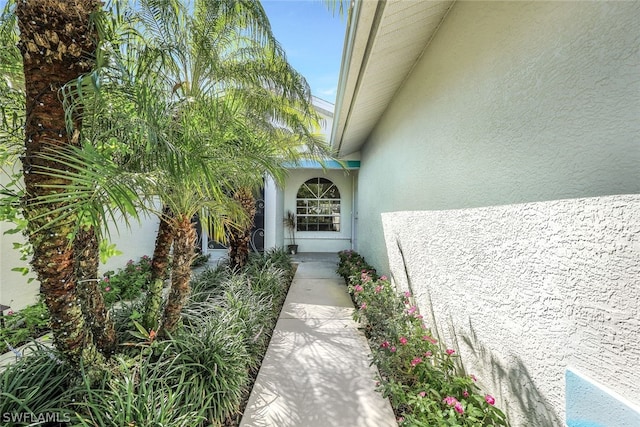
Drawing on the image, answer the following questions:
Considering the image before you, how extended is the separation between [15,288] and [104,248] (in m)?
4.29

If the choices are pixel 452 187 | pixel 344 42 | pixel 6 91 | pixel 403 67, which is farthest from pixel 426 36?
pixel 6 91

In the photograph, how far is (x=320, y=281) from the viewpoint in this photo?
8633 millimetres

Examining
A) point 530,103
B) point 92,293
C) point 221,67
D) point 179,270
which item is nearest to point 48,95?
point 92,293

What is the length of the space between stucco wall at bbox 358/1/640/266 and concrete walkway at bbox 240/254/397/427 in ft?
8.57

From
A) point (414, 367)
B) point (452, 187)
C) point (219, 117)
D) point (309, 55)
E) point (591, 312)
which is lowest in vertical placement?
point (414, 367)

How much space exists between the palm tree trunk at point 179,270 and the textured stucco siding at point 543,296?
3.46m

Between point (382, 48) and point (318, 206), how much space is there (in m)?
10.8

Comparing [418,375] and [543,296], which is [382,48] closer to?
[543,296]

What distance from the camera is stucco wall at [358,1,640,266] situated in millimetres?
1503

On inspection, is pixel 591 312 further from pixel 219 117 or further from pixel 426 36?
pixel 426 36

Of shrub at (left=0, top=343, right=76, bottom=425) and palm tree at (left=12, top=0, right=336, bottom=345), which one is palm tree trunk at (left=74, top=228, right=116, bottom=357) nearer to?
shrub at (left=0, top=343, right=76, bottom=425)

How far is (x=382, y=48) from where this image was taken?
401 centimetres

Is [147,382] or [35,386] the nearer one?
[35,386]

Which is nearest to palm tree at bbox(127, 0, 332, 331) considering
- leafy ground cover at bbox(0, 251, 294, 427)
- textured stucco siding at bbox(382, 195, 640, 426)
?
leafy ground cover at bbox(0, 251, 294, 427)
